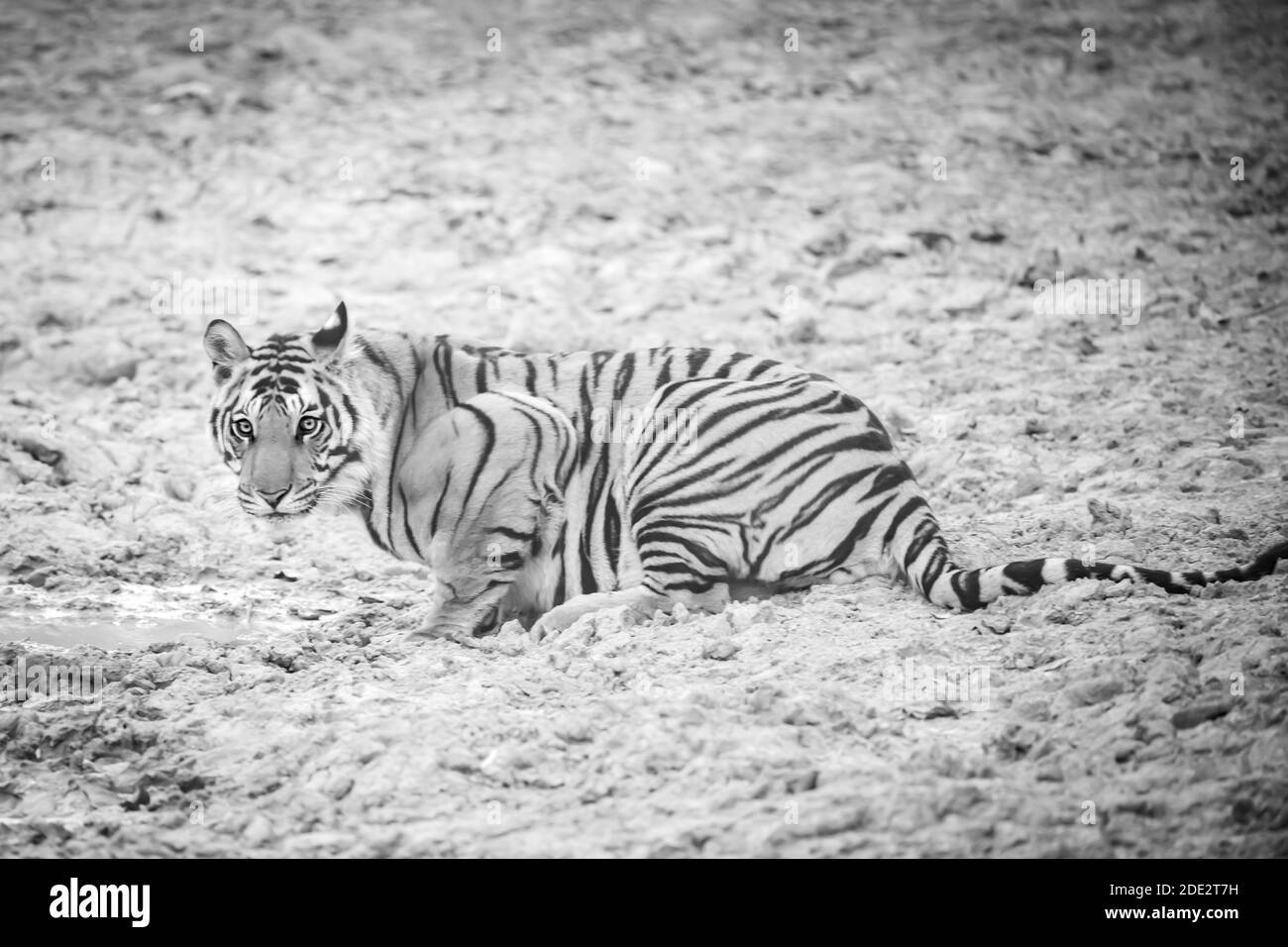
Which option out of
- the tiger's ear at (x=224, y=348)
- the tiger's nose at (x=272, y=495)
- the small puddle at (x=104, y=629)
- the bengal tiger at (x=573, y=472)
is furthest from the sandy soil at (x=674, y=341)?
the tiger's ear at (x=224, y=348)

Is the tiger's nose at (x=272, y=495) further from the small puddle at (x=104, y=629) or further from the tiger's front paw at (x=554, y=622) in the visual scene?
the tiger's front paw at (x=554, y=622)

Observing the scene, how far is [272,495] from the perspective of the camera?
547 centimetres

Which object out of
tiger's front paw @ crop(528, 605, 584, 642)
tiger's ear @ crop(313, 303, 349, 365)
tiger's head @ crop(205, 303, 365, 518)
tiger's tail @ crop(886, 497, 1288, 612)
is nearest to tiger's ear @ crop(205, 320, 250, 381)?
tiger's head @ crop(205, 303, 365, 518)

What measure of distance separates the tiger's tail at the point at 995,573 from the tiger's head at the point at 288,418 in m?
2.05

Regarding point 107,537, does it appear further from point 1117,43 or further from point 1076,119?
point 1117,43

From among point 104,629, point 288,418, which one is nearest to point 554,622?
point 288,418

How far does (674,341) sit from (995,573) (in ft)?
11.8

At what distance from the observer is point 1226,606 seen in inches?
188

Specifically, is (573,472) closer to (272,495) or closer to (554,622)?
(554,622)

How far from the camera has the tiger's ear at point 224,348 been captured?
5.64 m

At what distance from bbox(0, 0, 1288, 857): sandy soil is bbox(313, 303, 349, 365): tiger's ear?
1.04m

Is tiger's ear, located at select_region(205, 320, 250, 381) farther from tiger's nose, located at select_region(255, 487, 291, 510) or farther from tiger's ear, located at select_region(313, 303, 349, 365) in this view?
tiger's nose, located at select_region(255, 487, 291, 510)

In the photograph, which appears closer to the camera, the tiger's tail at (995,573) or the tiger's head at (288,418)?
the tiger's tail at (995,573)

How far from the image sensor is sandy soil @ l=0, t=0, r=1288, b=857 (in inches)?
159
